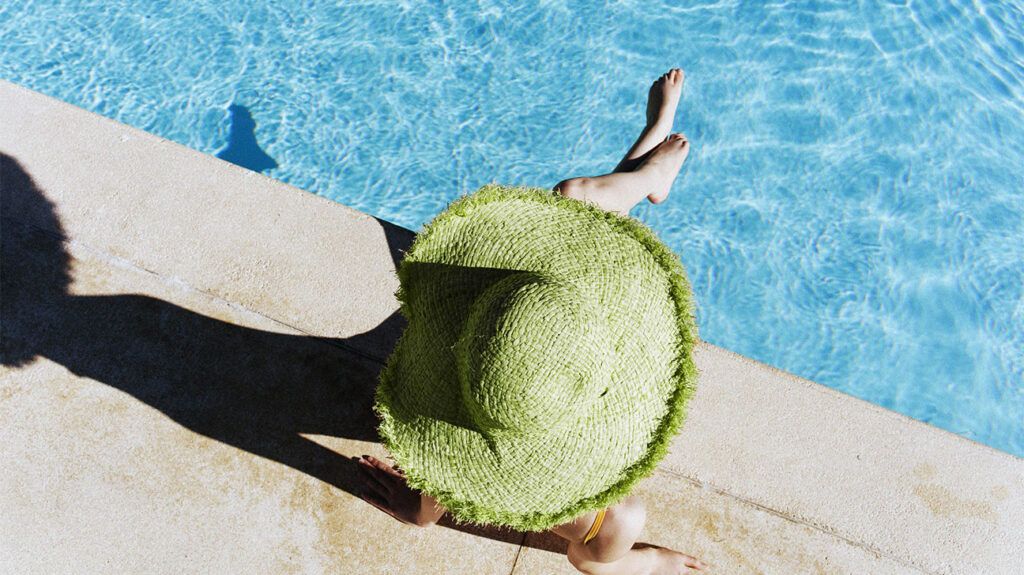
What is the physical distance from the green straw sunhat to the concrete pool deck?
1.24 m

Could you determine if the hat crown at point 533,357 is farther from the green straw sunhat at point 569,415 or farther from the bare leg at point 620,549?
the bare leg at point 620,549

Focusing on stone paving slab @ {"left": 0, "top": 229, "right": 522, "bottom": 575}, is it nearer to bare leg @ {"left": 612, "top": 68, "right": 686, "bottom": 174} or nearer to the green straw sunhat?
the green straw sunhat

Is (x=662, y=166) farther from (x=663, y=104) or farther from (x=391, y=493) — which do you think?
(x=391, y=493)

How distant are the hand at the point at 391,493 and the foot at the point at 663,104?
261 cm

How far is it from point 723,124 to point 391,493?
398 centimetres

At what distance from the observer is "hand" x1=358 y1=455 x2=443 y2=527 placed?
3.09 meters

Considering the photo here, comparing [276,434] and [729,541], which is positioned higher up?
[276,434]

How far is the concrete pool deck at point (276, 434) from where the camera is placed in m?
3.17

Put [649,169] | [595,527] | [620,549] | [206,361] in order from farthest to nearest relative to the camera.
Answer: [649,169], [206,361], [620,549], [595,527]

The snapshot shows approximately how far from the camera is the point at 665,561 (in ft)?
10.1

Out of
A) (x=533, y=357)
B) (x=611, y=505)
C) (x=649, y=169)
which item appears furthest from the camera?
(x=649, y=169)

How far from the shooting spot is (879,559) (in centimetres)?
317

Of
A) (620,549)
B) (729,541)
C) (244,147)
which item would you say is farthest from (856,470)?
(244,147)

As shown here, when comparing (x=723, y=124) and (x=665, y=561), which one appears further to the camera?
(x=723, y=124)
